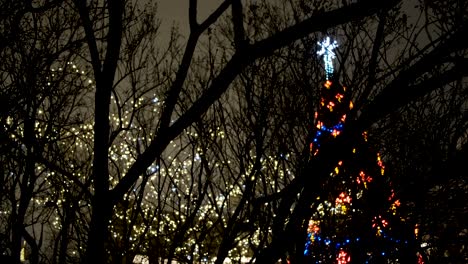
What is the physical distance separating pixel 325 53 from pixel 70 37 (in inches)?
179

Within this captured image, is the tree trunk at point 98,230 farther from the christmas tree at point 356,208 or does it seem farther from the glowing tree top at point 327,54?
the glowing tree top at point 327,54

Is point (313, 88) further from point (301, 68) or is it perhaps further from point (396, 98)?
point (396, 98)

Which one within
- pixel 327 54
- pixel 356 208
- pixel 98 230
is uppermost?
pixel 327 54

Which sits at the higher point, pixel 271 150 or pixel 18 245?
pixel 271 150

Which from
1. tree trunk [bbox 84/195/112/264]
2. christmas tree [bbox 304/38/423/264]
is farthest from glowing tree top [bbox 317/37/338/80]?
tree trunk [bbox 84/195/112/264]

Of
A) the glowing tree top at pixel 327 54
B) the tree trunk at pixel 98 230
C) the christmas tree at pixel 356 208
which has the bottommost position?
the tree trunk at pixel 98 230

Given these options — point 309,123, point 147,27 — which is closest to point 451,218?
point 309,123

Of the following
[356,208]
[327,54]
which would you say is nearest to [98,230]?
[356,208]

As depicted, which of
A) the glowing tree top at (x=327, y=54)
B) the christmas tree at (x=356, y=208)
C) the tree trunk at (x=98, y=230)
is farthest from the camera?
the glowing tree top at (x=327, y=54)

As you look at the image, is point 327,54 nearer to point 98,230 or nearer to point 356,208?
point 356,208

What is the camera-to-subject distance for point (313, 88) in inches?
292

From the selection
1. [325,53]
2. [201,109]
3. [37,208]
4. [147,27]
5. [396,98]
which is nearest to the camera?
[396,98]

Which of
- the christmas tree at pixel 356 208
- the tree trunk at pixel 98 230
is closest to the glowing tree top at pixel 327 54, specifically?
the christmas tree at pixel 356 208

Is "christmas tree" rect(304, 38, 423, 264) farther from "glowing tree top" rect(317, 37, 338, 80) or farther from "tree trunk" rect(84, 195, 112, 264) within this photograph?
"tree trunk" rect(84, 195, 112, 264)
